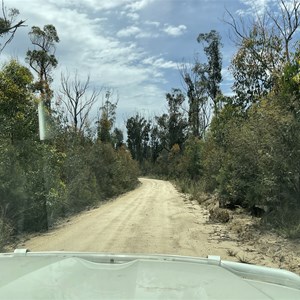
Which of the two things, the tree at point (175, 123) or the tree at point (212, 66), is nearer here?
the tree at point (212, 66)

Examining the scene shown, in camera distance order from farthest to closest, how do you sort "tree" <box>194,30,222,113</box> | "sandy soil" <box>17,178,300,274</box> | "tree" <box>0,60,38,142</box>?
"tree" <box>194,30,222,113</box> → "tree" <box>0,60,38,142</box> → "sandy soil" <box>17,178,300,274</box>

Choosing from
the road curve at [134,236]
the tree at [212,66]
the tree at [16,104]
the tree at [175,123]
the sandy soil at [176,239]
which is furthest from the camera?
the tree at [175,123]

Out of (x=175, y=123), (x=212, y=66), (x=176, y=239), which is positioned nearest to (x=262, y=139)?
(x=176, y=239)

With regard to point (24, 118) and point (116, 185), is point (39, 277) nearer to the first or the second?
point (24, 118)

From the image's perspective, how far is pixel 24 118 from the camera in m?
16.1

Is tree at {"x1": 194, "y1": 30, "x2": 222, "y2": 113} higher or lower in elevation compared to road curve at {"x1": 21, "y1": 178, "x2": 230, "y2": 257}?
higher

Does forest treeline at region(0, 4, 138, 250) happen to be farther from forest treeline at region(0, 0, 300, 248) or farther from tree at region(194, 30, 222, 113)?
tree at region(194, 30, 222, 113)

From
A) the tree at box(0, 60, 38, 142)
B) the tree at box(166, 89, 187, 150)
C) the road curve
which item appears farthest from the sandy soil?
the tree at box(166, 89, 187, 150)

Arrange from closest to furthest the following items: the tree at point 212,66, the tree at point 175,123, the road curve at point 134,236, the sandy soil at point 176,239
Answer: the sandy soil at point 176,239
the road curve at point 134,236
the tree at point 212,66
the tree at point 175,123

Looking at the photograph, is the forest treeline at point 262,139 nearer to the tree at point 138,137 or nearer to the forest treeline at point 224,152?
the forest treeline at point 224,152

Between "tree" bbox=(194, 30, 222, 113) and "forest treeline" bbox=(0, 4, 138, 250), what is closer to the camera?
"forest treeline" bbox=(0, 4, 138, 250)

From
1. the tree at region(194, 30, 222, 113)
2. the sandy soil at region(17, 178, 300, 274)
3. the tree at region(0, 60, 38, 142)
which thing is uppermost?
the tree at region(194, 30, 222, 113)

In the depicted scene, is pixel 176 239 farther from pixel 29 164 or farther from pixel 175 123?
pixel 175 123

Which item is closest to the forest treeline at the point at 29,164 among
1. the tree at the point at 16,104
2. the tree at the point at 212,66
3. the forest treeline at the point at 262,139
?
the tree at the point at 16,104
